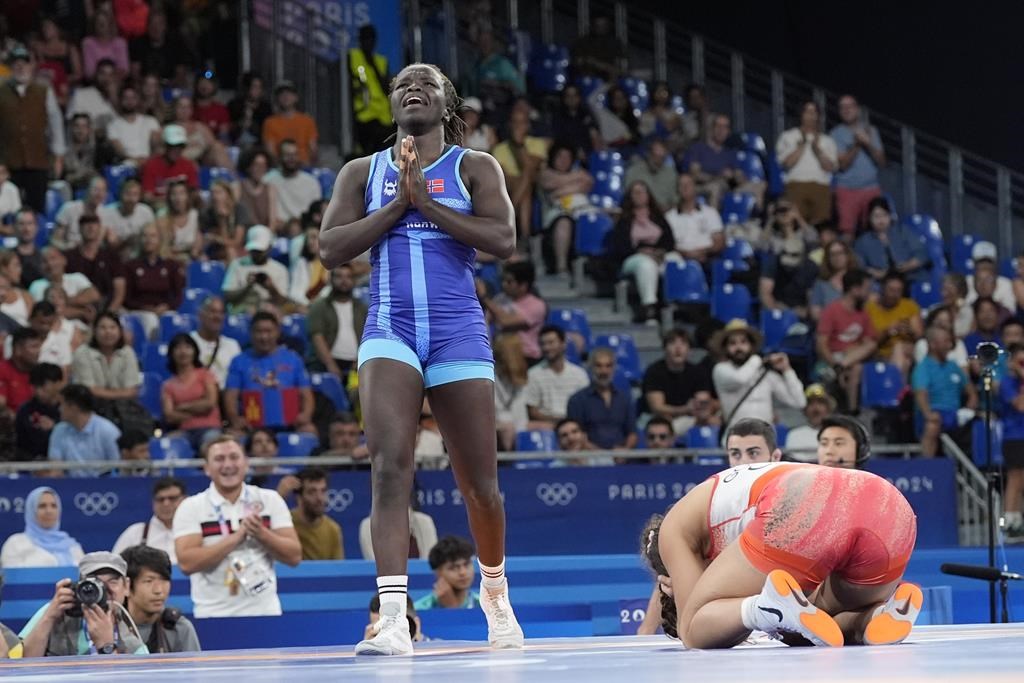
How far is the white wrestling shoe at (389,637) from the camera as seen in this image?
509 centimetres

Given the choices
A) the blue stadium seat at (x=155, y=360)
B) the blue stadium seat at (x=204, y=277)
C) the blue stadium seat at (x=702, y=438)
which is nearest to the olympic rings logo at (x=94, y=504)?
the blue stadium seat at (x=155, y=360)

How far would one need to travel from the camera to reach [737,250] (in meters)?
16.0

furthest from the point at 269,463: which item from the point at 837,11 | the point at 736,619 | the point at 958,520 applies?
the point at 837,11

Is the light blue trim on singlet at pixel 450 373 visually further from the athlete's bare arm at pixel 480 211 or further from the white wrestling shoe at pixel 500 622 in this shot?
the white wrestling shoe at pixel 500 622

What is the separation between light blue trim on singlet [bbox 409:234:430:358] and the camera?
5406 millimetres

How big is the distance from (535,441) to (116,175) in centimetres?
488

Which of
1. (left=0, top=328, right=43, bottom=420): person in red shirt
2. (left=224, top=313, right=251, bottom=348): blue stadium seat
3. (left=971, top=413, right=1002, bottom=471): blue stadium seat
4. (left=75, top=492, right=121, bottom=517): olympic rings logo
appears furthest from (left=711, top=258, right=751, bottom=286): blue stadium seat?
(left=75, top=492, right=121, bottom=517): olympic rings logo

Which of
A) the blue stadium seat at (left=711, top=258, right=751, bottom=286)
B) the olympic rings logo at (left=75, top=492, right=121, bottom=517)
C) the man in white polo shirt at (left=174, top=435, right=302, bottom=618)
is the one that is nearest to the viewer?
the man in white polo shirt at (left=174, top=435, right=302, bottom=618)

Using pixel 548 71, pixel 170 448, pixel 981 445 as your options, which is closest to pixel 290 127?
pixel 548 71

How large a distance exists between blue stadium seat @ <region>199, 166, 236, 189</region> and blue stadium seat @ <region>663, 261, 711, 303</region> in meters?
4.02

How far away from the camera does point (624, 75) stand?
61.9 feet

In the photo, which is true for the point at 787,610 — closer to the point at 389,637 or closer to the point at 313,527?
the point at 389,637

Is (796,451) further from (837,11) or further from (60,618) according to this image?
(837,11)

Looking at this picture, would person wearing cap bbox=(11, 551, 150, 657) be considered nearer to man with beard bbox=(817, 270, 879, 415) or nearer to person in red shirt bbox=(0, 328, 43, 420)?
person in red shirt bbox=(0, 328, 43, 420)
